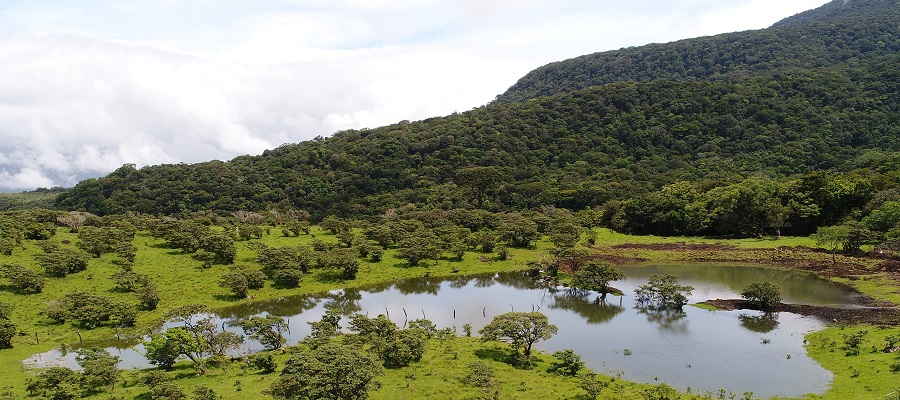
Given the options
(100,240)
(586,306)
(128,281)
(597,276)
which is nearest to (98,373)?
(128,281)

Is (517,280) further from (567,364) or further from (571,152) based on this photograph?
(571,152)

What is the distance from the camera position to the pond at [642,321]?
3506 centimetres

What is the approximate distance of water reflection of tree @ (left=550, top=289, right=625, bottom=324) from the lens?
49906mm

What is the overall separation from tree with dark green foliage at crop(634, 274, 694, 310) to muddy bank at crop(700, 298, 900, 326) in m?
2.64

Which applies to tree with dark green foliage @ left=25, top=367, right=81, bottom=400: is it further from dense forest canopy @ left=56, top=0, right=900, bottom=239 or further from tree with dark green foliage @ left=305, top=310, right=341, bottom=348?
dense forest canopy @ left=56, top=0, right=900, bottom=239

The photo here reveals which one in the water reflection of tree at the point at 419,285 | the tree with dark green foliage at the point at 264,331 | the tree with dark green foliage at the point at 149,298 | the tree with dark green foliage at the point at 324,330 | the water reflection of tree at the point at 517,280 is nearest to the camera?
the tree with dark green foliage at the point at 264,331

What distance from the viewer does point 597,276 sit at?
185 feet

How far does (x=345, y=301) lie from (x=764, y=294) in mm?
42647

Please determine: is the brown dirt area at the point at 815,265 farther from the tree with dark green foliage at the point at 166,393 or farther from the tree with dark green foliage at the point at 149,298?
the tree with dark green foliage at the point at 149,298

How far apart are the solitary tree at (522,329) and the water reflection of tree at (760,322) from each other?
63.1 feet

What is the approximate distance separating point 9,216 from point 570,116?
146m

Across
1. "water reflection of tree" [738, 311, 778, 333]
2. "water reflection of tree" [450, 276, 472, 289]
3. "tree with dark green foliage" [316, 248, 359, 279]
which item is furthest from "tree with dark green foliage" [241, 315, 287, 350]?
"water reflection of tree" [738, 311, 778, 333]

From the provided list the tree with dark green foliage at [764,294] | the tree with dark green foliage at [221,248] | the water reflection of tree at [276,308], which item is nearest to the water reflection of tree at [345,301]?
the water reflection of tree at [276,308]

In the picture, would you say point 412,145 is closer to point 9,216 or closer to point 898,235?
point 9,216
